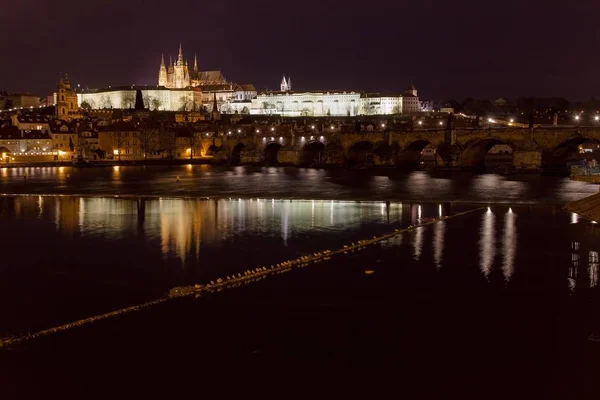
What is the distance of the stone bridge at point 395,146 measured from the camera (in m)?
48.9

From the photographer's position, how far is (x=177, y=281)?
14.2 meters

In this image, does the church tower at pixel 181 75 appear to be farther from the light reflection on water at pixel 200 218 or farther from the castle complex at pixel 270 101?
the light reflection on water at pixel 200 218

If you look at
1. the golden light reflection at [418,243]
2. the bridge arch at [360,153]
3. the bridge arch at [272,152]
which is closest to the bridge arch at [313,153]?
the bridge arch at [272,152]

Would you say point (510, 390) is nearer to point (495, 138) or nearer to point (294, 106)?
point (495, 138)

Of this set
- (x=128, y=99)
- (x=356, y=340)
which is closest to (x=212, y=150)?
(x=356, y=340)

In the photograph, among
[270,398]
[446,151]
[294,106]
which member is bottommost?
[270,398]

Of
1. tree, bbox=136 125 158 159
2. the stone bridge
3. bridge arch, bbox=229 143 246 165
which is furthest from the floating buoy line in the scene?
tree, bbox=136 125 158 159

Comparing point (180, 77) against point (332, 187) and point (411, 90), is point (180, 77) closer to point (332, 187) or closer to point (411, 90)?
point (411, 90)

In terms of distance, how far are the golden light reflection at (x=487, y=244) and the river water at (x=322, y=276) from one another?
0.17ft

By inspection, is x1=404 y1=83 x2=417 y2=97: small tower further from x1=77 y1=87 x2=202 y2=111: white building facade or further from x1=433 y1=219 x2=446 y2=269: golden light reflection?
x1=433 y1=219 x2=446 y2=269: golden light reflection

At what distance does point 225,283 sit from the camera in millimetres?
13852

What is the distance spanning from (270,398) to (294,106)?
143933 mm

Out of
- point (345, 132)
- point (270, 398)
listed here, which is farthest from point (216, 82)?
point (270, 398)

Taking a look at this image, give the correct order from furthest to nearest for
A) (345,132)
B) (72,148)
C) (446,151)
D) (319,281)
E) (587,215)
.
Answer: (72,148) < (345,132) < (446,151) < (587,215) < (319,281)
